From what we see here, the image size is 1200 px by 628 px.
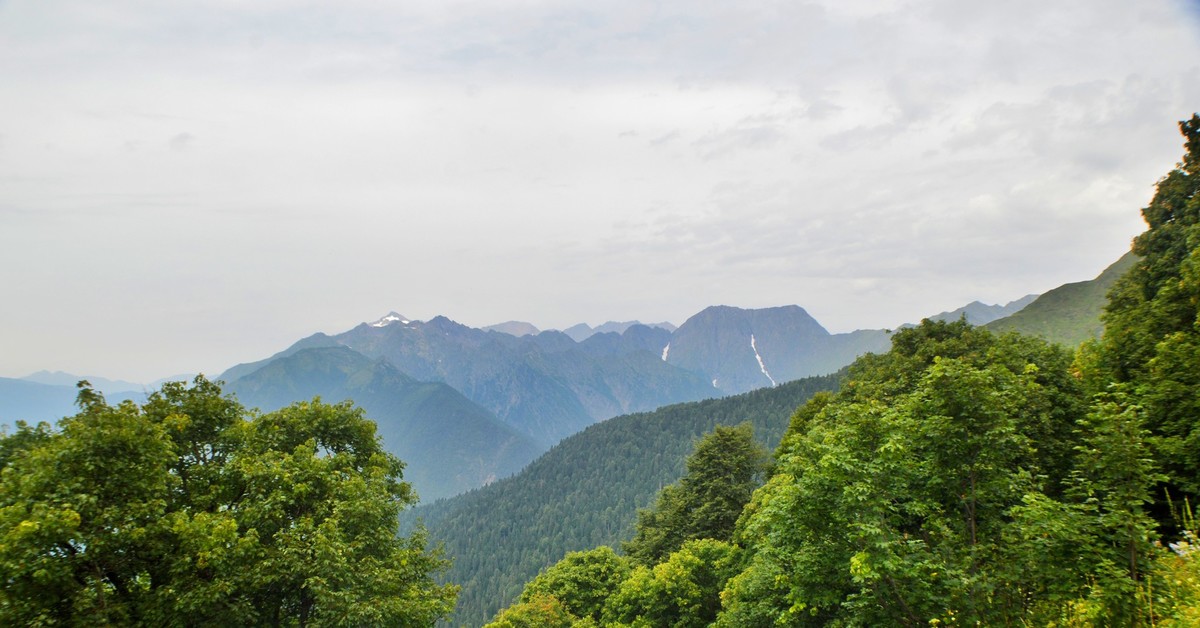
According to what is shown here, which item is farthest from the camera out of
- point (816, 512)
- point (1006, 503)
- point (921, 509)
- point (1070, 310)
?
point (1070, 310)

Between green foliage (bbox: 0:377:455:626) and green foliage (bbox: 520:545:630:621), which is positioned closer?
green foliage (bbox: 0:377:455:626)

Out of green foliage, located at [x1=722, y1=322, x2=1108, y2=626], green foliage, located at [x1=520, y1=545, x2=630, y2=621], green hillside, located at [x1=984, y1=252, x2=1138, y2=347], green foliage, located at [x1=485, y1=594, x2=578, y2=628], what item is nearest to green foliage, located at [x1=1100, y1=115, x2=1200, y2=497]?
green foliage, located at [x1=722, y1=322, x2=1108, y2=626]

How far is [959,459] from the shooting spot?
13.2 metres

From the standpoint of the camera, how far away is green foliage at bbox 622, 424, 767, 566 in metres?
48.9

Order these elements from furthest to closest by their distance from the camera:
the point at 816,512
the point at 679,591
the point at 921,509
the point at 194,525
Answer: the point at 679,591 → the point at 194,525 → the point at 816,512 → the point at 921,509

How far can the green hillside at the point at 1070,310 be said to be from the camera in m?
115

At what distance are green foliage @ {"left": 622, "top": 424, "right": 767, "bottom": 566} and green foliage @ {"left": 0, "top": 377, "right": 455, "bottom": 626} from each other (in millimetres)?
31300

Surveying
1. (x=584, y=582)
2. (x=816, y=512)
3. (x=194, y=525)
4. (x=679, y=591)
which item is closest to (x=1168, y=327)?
(x=816, y=512)

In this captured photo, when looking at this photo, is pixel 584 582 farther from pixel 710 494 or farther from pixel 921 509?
pixel 921 509

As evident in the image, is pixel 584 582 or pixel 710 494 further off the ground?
pixel 710 494

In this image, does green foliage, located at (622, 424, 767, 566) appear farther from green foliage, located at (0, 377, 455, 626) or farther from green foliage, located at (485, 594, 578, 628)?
green foliage, located at (0, 377, 455, 626)

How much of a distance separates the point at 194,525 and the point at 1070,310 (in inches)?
6600

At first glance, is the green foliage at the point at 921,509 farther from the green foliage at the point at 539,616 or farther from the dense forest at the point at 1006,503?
the green foliage at the point at 539,616

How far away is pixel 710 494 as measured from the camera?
50344 millimetres
